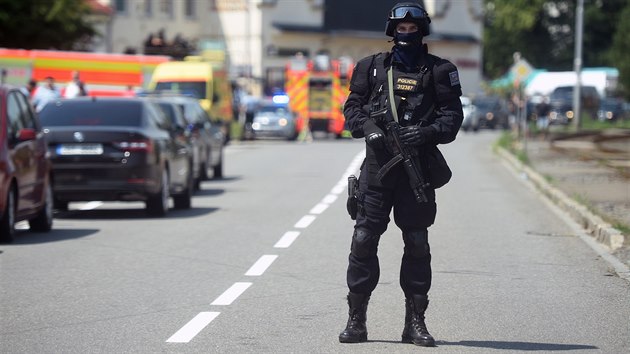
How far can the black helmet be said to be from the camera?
7902 mm

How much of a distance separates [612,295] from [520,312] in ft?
4.16

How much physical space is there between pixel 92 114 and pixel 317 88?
124ft

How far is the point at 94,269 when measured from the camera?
12.1 metres

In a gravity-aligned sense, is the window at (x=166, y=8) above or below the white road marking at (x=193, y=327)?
above

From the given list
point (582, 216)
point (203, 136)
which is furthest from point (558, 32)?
point (582, 216)

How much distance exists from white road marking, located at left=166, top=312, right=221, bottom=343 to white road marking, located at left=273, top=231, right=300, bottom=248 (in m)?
4.80

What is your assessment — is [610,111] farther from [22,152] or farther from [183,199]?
[22,152]

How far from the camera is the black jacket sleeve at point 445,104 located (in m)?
7.99

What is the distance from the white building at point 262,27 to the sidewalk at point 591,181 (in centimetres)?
3342

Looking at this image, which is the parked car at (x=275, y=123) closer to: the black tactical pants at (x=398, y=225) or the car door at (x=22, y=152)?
the car door at (x=22, y=152)

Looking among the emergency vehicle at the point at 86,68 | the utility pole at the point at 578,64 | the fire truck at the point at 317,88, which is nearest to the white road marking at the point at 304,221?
the emergency vehicle at the point at 86,68

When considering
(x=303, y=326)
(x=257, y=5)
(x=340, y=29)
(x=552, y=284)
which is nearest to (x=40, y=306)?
(x=303, y=326)

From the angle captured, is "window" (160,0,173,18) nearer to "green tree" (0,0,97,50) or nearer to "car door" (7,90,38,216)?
"green tree" (0,0,97,50)

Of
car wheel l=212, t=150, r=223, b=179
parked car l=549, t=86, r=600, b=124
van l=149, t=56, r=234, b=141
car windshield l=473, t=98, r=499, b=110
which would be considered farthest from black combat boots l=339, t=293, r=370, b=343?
car windshield l=473, t=98, r=499, b=110
